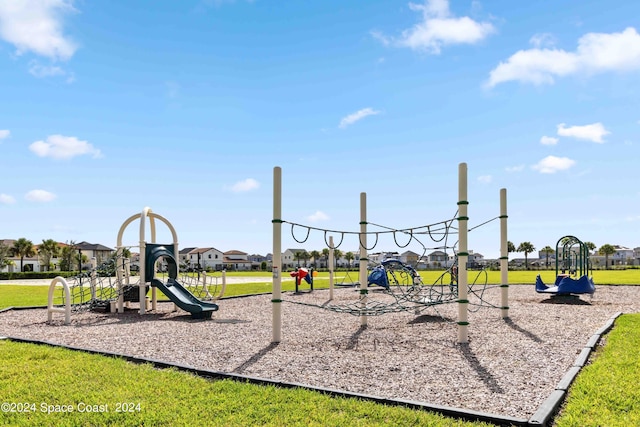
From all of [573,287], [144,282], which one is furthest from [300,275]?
[573,287]

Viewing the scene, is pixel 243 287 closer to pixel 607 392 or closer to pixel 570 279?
pixel 570 279

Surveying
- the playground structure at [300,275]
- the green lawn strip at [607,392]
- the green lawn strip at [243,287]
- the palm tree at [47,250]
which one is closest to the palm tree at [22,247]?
the palm tree at [47,250]

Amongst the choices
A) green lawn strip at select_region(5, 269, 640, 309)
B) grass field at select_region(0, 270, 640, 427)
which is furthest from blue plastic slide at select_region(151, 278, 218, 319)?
grass field at select_region(0, 270, 640, 427)

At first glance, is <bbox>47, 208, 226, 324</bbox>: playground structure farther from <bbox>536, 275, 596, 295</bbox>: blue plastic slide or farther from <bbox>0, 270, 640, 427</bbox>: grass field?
<bbox>536, 275, 596, 295</bbox>: blue plastic slide

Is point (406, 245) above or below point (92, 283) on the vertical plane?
above

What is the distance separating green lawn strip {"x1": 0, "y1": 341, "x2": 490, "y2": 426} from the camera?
4340 mm

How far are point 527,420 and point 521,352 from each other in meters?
3.26

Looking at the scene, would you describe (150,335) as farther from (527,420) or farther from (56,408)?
(527,420)

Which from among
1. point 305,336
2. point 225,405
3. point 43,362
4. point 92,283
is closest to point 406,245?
point 305,336

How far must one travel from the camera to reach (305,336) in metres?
8.99

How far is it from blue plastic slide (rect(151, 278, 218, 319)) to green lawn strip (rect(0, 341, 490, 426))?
565 cm

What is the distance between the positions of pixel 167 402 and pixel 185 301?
25.1ft

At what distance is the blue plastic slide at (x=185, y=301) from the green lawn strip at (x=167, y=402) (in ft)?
18.5

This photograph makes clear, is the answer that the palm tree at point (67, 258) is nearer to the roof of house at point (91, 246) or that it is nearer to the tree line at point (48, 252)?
the tree line at point (48, 252)
